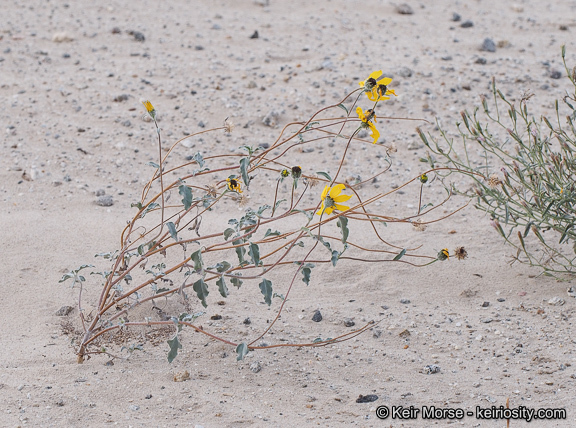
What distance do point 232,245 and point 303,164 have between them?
1.38 m

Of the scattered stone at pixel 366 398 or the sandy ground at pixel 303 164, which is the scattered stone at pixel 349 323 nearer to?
the sandy ground at pixel 303 164

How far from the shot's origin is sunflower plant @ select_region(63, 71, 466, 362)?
2.12m

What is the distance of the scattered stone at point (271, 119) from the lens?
15.4 feet

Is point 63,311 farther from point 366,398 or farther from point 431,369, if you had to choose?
point 431,369

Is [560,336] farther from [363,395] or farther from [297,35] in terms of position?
[297,35]

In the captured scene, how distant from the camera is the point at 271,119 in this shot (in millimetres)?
4688

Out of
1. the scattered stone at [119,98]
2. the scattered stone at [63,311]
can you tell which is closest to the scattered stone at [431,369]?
the scattered stone at [63,311]

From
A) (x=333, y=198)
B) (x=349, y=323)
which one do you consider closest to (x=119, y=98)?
(x=349, y=323)

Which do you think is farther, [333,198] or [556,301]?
[556,301]

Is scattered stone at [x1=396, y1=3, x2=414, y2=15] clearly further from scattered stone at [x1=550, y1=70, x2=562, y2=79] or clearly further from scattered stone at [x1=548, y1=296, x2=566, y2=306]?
scattered stone at [x1=548, y1=296, x2=566, y2=306]

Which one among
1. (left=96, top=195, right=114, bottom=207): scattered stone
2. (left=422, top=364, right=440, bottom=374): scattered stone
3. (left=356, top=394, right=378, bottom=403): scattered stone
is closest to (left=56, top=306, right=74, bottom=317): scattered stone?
(left=96, top=195, right=114, bottom=207): scattered stone

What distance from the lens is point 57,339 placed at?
101 inches

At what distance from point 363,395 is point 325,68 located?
3.66 m

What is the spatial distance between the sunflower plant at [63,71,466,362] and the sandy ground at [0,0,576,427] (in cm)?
11
